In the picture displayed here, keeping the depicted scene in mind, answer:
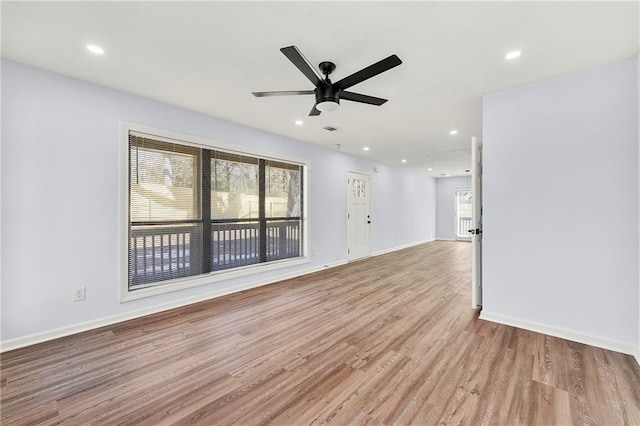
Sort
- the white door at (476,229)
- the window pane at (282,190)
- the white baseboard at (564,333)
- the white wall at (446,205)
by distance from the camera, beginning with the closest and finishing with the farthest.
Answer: the white baseboard at (564,333), the white door at (476,229), the window pane at (282,190), the white wall at (446,205)

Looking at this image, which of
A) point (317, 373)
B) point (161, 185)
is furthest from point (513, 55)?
point (161, 185)

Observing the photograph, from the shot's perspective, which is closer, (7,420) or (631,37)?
(7,420)

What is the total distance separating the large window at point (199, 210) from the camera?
3.20 m

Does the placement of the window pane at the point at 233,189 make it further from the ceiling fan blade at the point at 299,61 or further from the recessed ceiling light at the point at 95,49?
the ceiling fan blade at the point at 299,61

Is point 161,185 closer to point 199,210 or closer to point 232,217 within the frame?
point 199,210

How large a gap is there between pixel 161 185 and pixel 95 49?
Result: 1500 millimetres

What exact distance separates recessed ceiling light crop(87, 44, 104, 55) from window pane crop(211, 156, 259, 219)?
5.62 feet

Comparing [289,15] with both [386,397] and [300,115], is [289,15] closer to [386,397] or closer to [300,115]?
[300,115]

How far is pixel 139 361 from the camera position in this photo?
7.28 ft

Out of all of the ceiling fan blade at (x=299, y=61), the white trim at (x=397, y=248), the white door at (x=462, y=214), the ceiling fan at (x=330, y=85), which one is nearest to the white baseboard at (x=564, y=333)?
the ceiling fan at (x=330, y=85)

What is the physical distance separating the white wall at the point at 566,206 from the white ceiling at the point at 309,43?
0.29m

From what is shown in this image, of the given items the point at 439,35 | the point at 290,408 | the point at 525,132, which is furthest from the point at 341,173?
the point at 290,408

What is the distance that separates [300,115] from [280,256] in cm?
245

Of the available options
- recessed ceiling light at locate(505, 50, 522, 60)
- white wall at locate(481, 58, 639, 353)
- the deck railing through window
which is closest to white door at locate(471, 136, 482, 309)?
white wall at locate(481, 58, 639, 353)
